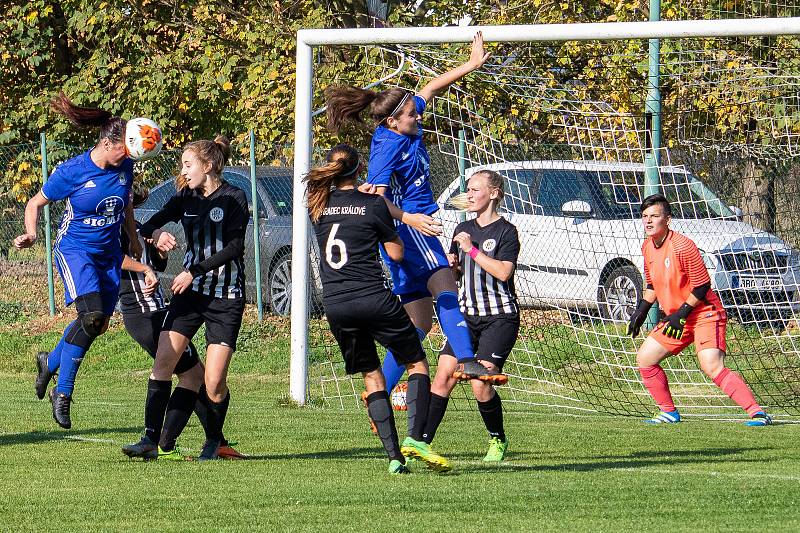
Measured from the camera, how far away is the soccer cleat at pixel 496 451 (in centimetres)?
846

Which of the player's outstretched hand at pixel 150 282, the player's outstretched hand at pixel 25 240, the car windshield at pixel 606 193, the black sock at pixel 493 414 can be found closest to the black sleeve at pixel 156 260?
the player's outstretched hand at pixel 150 282

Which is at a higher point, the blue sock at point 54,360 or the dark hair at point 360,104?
the dark hair at point 360,104

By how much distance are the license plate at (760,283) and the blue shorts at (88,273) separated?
20.3 ft

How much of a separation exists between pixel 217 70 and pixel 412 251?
12.2 m

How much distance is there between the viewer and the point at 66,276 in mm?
9172

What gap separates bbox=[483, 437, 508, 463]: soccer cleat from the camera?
27.8 ft

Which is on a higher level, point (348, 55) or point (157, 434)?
point (348, 55)

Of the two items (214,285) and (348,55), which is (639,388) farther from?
(348,55)

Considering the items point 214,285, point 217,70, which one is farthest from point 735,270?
point 217,70

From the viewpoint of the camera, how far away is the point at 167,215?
28.0ft

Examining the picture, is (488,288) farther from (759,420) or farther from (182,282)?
(759,420)

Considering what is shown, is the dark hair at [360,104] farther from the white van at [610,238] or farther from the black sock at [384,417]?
the white van at [610,238]

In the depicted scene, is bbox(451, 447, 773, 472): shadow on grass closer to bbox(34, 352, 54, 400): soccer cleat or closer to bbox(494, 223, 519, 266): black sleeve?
bbox(494, 223, 519, 266): black sleeve

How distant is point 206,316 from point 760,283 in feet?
20.7
